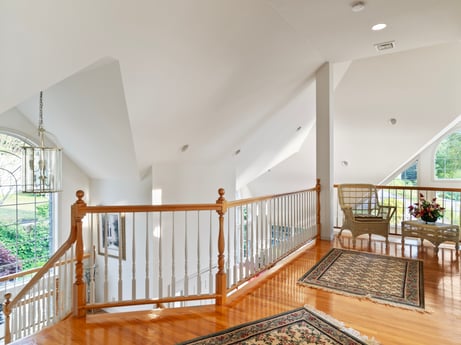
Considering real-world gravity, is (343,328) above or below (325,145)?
below

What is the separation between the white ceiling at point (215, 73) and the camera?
2.57 meters

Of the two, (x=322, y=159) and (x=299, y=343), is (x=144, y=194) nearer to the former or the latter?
(x=322, y=159)

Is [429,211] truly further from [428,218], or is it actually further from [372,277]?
[372,277]

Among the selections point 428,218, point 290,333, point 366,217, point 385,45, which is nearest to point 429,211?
point 428,218

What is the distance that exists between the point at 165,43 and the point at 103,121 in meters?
1.58

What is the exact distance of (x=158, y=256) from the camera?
5.37 metres

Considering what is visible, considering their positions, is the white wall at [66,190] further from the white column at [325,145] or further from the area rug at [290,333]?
the area rug at [290,333]

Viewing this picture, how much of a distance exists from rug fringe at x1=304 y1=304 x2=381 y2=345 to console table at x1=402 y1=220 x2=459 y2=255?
2744 mm

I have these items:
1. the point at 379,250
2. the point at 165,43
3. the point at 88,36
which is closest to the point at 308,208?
the point at 379,250

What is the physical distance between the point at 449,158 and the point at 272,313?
7871 mm

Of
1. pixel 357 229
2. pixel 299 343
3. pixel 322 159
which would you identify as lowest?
pixel 299 343

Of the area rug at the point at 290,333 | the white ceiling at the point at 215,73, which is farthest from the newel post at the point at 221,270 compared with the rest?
the white ceiling at the point at 215,73

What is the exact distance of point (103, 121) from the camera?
414 cm

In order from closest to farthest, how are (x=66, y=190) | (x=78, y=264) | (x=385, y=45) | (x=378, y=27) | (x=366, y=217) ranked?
(x=78, y=264)
(x=378, y=27)
(x=385, y=45)
(x=366, y=217)
(x=66, y=190)
